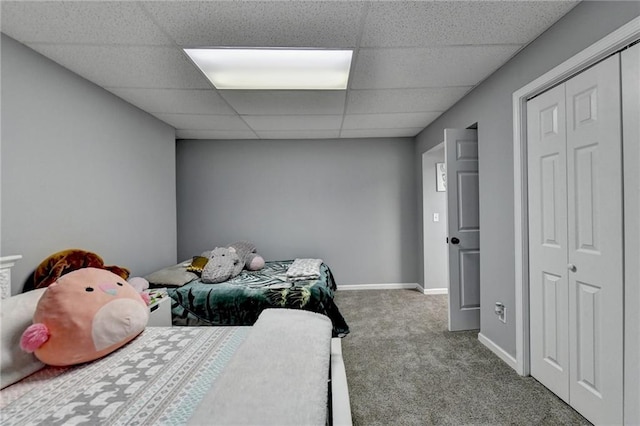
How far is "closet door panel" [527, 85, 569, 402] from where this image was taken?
175 centimetres

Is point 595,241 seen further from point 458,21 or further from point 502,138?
point 458,21

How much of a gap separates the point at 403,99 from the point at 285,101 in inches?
47.8

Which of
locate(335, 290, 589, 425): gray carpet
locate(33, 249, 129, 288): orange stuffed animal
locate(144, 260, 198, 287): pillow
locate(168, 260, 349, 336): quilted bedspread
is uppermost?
locate(33, 249, 129, 288): orange stuffed animal

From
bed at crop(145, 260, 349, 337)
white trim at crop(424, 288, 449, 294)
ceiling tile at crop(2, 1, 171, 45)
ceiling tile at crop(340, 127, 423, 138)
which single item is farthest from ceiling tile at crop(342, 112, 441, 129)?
white trim at crop(424, 288, 449, 294)

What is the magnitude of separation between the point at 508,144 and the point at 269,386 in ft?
7.73

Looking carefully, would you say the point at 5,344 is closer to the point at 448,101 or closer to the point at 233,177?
the point at 233,177

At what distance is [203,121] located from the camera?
3.45 metres

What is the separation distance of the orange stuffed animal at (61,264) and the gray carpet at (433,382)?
2.06 meters

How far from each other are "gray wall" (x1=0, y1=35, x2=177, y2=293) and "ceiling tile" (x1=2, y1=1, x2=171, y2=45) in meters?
0.23

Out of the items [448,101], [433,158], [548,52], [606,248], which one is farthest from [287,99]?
[606,248]

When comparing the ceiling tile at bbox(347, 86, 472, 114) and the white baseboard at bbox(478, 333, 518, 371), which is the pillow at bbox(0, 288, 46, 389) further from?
the white baseboard at bbox(478, 333, 518, 371)

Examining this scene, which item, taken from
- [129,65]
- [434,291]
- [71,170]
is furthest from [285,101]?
[434,291]

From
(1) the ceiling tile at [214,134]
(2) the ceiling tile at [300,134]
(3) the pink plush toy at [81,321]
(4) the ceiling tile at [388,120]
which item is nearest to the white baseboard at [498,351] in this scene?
(4) the ceiling tile at [388,120]

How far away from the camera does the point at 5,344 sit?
3.93 ft
